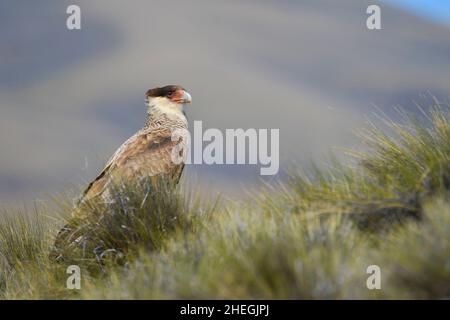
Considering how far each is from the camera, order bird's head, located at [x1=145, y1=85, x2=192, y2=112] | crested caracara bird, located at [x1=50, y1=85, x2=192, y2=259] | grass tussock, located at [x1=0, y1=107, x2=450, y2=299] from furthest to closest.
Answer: bird's head, located at [x1=145, y1=85, x2=192, y2=112], crested caracara bird, located at [x1=50, y1=85, x2=192, y2=259], grass tussock, located at [x1=0, y1=107, x2=450, y2=299]

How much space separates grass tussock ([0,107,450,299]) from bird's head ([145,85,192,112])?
7.42 feet

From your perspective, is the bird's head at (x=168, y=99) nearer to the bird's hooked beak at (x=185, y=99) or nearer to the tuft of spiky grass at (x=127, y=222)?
the bird's hooked beak at (x=185, y=99)

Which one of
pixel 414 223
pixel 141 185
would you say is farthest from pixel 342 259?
pixel 141 185

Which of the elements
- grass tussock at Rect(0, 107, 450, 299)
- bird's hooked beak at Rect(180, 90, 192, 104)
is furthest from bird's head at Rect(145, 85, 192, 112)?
grass tussock at Rect(0, 107, 450, 299)

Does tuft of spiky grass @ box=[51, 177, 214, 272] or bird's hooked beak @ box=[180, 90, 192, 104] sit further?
bird's hooked beak @ box=[180, 90, 192, 104]

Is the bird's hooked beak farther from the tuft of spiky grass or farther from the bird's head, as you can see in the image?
the tuft of spiky grass

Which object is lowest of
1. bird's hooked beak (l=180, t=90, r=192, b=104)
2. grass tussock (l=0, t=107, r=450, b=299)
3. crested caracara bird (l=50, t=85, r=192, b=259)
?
grass tussock (l=0, t=107, r=450, b=299)

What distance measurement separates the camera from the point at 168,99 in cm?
1112

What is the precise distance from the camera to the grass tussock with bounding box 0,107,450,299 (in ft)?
18.8

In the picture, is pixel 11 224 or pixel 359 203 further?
pixel 11 224
